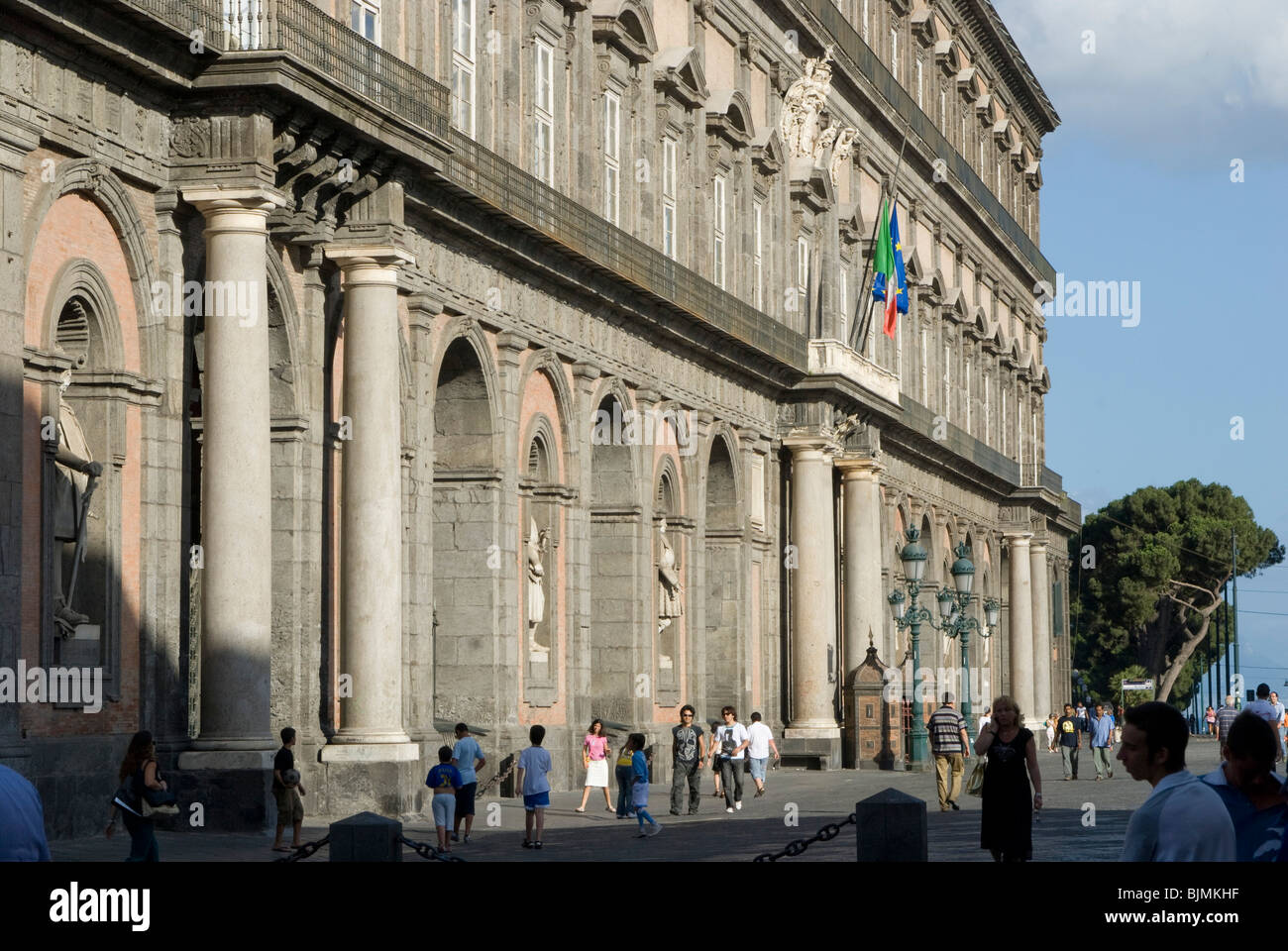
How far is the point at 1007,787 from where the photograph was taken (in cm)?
1583

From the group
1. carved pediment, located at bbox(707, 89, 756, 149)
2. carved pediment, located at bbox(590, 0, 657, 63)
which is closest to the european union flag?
carved pediment, located at bbox(707, 89, 756, 149)

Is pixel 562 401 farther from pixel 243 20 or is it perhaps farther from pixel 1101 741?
pixel 1101 741

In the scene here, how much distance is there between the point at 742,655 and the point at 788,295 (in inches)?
314

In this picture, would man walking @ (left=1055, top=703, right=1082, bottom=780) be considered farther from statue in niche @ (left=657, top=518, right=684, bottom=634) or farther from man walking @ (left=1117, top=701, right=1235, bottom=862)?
man walking @ (left=1117, top=701, right=1235, bottom=862)

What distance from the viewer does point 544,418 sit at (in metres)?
31.8

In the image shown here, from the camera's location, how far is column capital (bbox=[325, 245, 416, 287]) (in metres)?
24.2

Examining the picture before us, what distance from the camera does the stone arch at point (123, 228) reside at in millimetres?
19406

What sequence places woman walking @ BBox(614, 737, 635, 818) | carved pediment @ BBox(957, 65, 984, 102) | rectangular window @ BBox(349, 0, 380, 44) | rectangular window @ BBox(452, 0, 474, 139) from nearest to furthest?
woman walking @ BBox(614, 737, 635, 818), rectangular window @ BBox(349, 0, 380, 44), rectangular window @ BBox(452, 0, 474, 139), carved pediment @ BBox(957, 65, 984, 102)

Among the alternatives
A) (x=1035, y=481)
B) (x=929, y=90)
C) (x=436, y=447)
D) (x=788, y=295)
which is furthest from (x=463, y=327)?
(x=1035, y=481)

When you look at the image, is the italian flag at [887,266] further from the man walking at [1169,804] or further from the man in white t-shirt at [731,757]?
the man walking at [1169,804]

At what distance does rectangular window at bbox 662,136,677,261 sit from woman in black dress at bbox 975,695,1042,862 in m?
21.9
